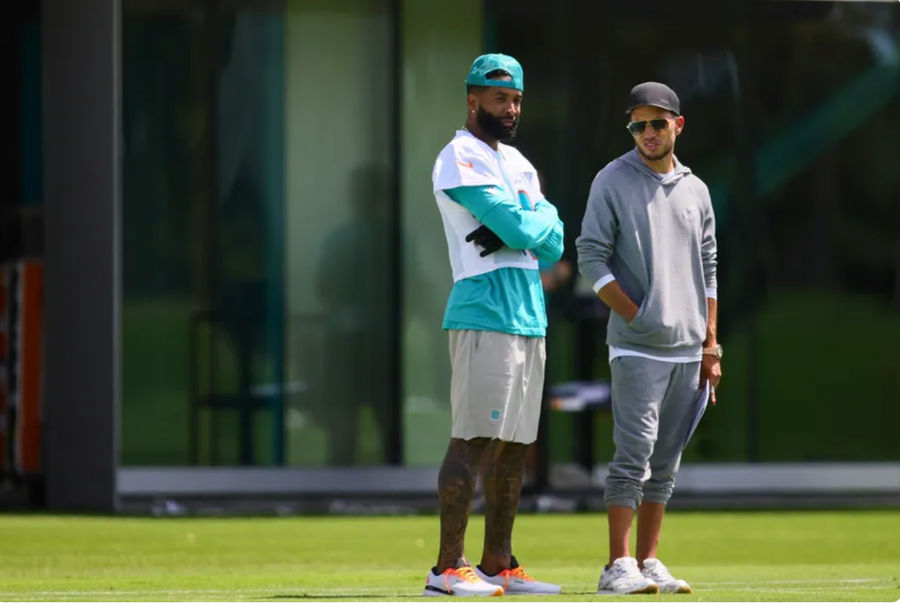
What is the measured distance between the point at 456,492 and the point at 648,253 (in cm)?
117

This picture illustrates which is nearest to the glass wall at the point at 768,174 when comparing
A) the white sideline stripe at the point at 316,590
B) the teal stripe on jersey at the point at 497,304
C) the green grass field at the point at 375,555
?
the green grass field at the point at 375,555

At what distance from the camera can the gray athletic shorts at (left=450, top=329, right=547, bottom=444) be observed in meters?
6.97

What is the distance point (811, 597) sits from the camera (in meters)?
6.82

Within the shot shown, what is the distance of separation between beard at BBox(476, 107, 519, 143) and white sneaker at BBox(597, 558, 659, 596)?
1.63 m

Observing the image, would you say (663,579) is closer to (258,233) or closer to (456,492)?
(456,492)

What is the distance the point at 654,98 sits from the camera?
727cm

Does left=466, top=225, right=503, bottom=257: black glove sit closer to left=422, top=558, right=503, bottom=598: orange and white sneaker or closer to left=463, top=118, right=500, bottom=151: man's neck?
left=463, top=118, right=500, bottom=151: man's neck

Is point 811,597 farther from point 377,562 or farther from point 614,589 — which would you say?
point 377,562

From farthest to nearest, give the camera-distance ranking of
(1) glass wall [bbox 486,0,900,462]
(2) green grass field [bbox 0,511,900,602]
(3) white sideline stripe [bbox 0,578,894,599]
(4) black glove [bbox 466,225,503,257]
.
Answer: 1. (1) glass wall [bbox 486,0,900,462]
2. (2) green grass field [bbox 0,511,900,602]
3. (3) white sideline stripe [bbox 0,578,894,599]
4. (4) black glove [bbox 466,225,503,257]

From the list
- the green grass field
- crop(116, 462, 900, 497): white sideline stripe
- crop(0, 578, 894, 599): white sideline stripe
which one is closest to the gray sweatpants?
the green grass field

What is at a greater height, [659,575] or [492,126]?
[492,126]

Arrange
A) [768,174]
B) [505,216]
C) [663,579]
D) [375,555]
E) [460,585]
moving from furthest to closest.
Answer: [768,174]
[375,555]
[663,579]
[505,216]
[460,585]

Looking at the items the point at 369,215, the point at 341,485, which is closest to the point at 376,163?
the point at 369,215

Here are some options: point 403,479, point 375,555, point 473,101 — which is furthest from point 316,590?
point 403,479
